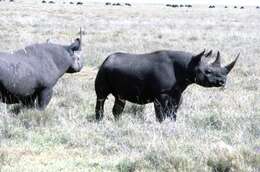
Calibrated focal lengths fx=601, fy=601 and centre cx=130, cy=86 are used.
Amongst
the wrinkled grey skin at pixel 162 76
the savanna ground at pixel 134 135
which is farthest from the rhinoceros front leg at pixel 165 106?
the savanna ground at pixel 134 135

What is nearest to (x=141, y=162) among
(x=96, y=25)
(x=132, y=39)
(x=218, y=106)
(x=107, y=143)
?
(x=107, y=143)

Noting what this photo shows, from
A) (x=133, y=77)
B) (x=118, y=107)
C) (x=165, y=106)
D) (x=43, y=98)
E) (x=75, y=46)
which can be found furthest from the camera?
(x=75, y=46)

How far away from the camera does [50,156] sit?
802 centimetres

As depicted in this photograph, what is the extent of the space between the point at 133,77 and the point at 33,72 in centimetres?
176

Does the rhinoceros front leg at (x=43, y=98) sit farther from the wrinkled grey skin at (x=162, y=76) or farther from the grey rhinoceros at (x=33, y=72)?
the wrinkled grey skin at (x=162, y=76)

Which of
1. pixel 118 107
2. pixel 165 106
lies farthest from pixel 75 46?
pixel 165 106

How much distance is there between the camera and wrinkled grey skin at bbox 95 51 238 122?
1042 cm

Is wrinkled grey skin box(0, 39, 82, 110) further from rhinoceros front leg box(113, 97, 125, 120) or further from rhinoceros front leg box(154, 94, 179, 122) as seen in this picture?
rhinoceros front leg box(154, 94, 179, 122)

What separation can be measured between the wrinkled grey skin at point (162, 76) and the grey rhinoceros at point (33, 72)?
0.97m

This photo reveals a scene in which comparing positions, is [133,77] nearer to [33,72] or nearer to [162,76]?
[162,76]

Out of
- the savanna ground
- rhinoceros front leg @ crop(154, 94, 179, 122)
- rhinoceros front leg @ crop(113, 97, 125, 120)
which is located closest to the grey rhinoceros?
the savanna ground

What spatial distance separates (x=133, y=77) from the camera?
1066cm

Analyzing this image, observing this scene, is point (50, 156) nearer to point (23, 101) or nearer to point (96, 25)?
point (23, 101)

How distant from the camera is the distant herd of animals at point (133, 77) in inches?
405
